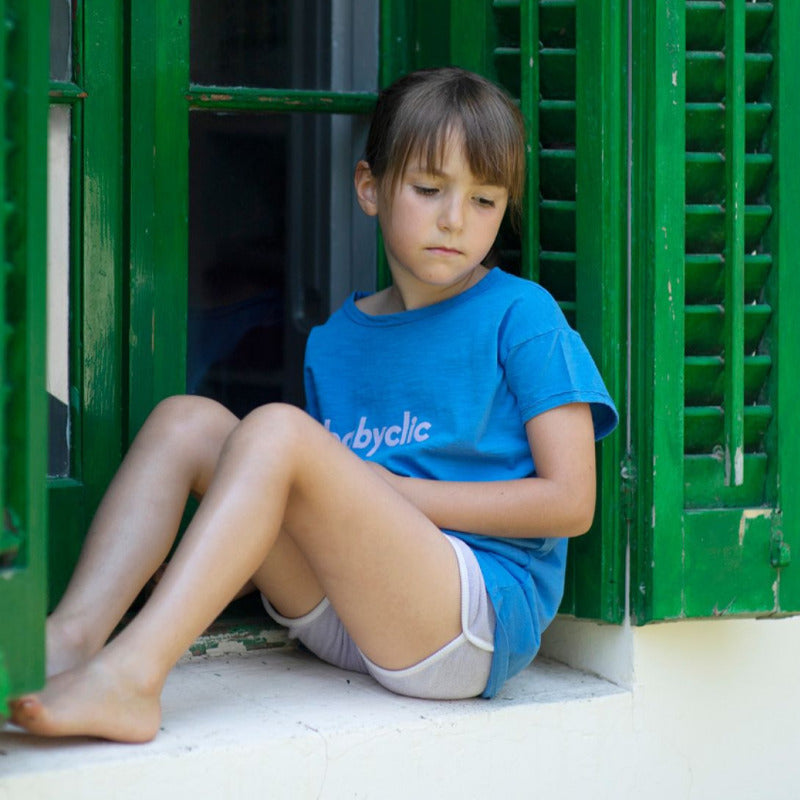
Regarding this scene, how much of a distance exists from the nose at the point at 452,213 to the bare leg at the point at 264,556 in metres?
0.44

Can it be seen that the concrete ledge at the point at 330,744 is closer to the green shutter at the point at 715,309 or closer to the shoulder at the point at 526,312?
the green shutter at the point at 715,309

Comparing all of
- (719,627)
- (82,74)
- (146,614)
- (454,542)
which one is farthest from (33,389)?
(719,627)

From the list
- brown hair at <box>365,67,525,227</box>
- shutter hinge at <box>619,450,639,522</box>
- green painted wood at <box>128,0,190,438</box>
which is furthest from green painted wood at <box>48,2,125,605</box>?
shutter hinge at <box>619,450,639,522</box>

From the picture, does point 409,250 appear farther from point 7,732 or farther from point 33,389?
point 7,732

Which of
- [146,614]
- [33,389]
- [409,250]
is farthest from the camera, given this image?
[409,250]

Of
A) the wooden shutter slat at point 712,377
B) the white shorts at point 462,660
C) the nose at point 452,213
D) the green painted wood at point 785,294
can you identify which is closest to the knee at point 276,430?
the white shorts at point 462,660

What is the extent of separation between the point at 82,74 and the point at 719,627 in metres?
1.44

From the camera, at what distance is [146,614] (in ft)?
6.63

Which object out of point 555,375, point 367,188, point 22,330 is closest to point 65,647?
point 22,330

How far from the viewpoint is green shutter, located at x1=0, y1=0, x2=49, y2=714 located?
1743 millimetres

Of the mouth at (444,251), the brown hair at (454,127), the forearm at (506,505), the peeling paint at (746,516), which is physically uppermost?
the brown hair at (454,127)

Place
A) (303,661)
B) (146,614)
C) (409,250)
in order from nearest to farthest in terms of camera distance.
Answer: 1. (146,614)
2. (409,250)
3. (303,661)

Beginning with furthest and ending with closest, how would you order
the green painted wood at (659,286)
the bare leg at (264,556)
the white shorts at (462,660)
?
the green painted wood at (659,286), the white shorts at (462,660), the bare leg at (264,556)

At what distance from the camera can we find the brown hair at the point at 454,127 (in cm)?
Result: 237
